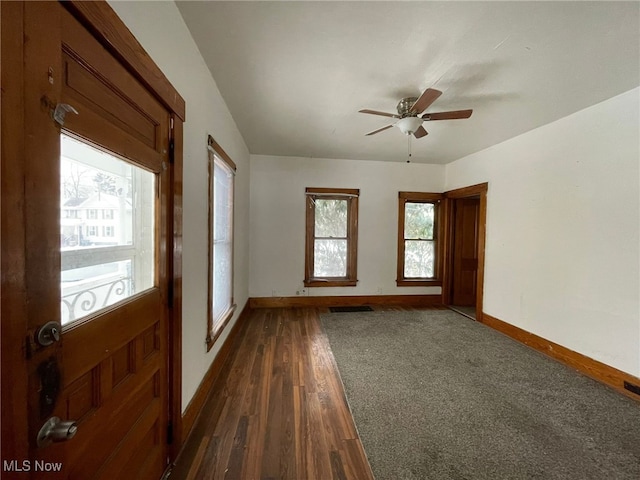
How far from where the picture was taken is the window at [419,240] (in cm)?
457

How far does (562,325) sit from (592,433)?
1279mm

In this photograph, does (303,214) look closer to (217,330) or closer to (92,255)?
(217,330)

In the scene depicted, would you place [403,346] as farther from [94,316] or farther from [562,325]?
[94,316]

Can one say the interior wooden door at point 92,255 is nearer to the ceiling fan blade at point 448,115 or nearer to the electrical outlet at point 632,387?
the ceiling fan blade at point 448,115

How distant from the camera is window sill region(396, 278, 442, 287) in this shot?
4.57 m

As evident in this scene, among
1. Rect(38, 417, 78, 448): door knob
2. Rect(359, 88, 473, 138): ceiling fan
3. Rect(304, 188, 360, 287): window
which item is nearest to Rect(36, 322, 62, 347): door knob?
Rect(38, 417, 78, 448): door knob

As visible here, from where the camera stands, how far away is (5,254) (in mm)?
555

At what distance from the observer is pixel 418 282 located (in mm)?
4598

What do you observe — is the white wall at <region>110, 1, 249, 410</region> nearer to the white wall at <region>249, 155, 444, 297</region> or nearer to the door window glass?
the door window glass

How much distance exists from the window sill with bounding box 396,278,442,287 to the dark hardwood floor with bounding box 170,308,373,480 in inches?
94.8

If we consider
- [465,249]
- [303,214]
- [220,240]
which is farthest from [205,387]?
[465,249]

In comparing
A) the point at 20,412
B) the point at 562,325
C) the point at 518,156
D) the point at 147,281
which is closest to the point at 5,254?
the point at 20,412

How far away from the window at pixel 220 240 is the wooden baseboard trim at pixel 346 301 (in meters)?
1.33

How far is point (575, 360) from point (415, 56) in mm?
3254
